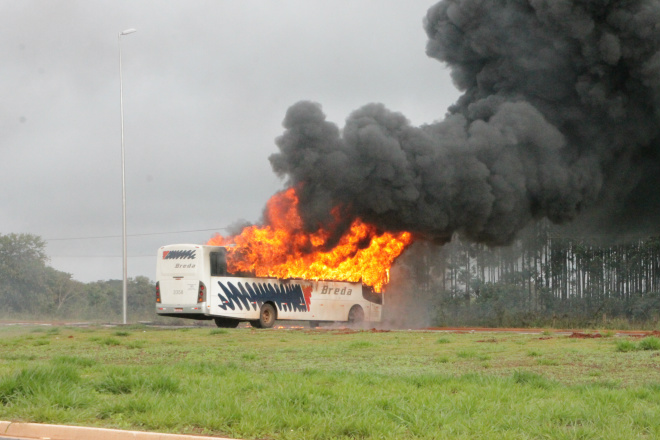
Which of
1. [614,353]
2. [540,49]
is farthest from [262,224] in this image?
[614,353]

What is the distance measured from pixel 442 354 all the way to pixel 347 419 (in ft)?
23.8

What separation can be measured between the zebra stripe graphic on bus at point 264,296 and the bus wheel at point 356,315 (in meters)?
2.51

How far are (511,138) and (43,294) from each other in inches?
1441

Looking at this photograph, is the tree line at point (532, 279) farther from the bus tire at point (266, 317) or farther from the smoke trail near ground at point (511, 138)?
the bus tire at point (266, 317)

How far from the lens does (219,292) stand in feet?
82.0

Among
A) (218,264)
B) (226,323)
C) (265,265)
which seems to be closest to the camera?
(218,264)

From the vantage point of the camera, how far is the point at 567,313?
99.2 feet

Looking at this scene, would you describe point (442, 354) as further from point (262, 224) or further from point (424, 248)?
point (424, 248)

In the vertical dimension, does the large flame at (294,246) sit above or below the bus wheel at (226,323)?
above

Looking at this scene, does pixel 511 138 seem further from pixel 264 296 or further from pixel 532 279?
pixel 264 296

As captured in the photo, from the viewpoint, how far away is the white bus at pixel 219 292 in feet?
81.2

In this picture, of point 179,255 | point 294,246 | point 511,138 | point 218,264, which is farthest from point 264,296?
point 511,138

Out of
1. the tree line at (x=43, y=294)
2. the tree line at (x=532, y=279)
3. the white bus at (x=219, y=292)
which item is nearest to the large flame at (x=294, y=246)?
the white bus at (x=219, y=292)

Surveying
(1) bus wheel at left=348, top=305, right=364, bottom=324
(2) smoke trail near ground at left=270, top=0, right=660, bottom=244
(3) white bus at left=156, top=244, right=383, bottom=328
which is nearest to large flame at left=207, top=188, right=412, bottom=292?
(3) white bus at left=156, top=244, right=383, bottom=328
